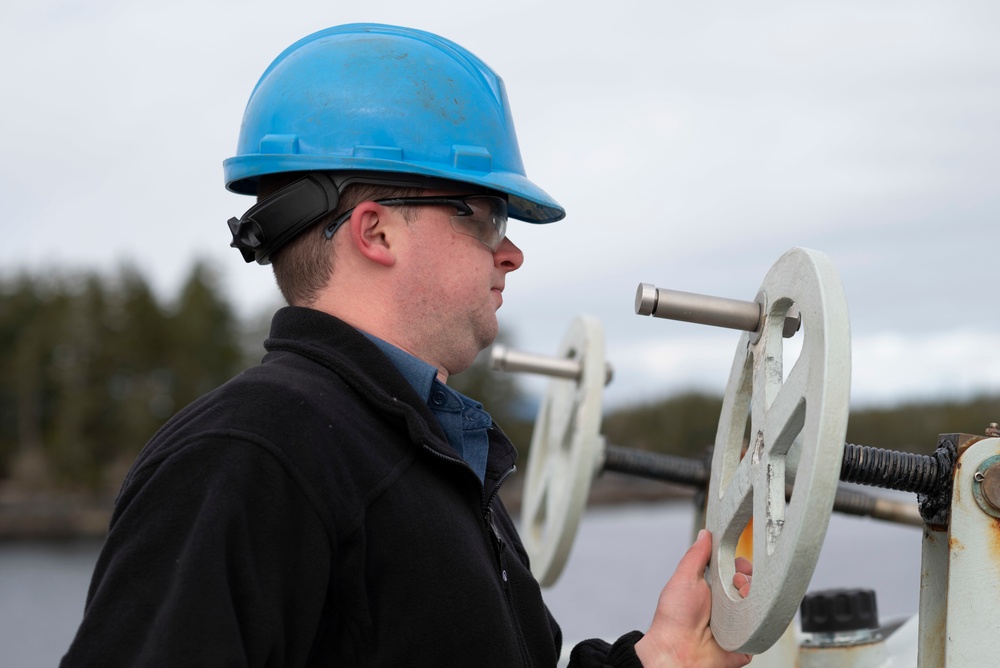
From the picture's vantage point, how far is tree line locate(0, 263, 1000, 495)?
42031mm

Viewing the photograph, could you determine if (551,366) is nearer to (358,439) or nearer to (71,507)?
(358,439)

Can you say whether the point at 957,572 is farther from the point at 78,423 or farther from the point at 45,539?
the point at 78,423

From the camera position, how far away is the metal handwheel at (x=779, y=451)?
54.9 inches

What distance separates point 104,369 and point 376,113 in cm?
4610

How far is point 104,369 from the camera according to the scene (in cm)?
4478

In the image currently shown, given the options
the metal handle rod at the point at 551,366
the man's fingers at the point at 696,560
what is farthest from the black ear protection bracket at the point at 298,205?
the metal handle rod at the point at 551,366

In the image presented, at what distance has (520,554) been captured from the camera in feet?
6.33

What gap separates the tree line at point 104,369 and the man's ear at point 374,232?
3723cm

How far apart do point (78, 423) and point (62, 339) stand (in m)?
3.76

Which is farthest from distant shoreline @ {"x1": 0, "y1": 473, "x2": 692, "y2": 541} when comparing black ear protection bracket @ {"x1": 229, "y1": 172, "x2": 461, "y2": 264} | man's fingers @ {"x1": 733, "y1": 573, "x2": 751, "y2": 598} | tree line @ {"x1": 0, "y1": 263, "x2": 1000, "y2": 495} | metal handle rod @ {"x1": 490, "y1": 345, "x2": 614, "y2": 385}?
black ear protection bracket @ {"x1": 229, "y1": 172, "x2": 461, "y2": 264}

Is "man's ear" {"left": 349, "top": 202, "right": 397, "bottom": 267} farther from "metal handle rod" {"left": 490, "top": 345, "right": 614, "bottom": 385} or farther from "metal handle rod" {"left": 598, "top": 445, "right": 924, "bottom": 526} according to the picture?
"metal handle rod" {"left": 490, "top": 345, "right": 614, "bottom": 385}

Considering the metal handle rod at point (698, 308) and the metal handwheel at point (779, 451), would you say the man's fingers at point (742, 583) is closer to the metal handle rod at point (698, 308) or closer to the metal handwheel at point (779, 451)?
the metal handwheel at point (779, 451)

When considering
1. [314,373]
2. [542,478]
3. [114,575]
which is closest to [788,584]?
[314,373]

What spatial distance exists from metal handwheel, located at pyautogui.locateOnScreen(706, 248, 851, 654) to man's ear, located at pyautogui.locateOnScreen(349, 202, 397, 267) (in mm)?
620
